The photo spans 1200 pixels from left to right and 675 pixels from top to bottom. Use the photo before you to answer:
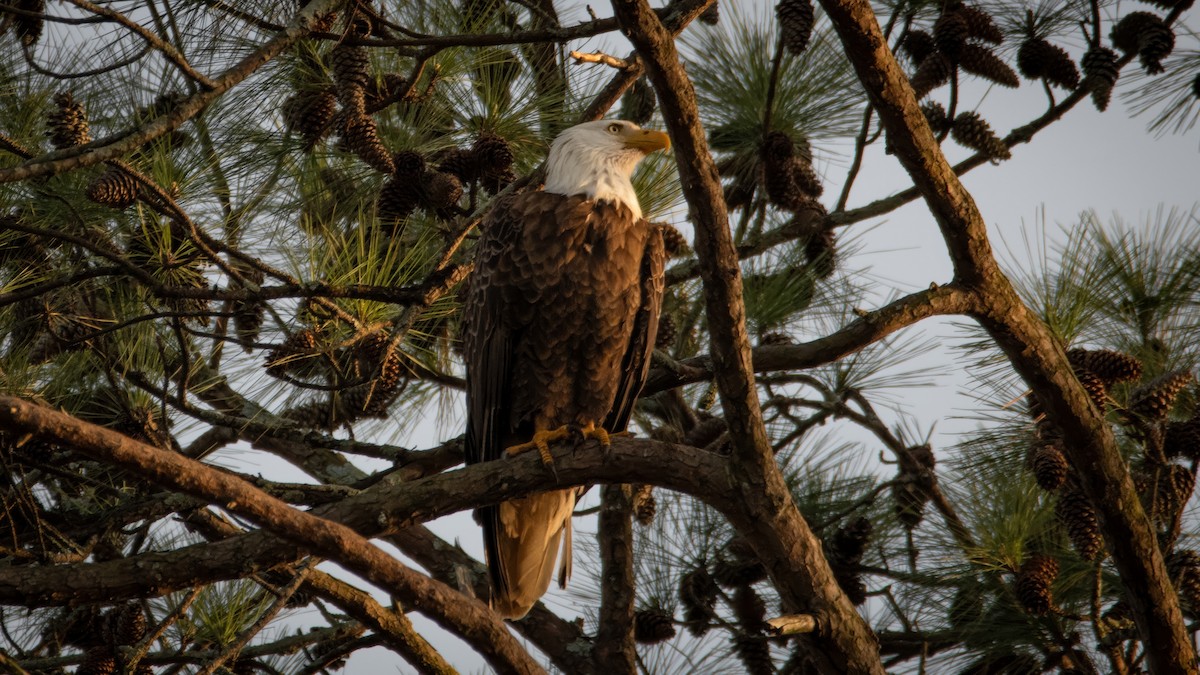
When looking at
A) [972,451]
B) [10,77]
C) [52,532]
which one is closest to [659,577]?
[972,451]

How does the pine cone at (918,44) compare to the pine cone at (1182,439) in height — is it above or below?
above

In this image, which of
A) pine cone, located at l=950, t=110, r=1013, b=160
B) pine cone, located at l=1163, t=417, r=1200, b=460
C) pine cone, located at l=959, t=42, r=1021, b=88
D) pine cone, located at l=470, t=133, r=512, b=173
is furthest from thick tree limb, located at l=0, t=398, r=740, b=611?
pine cone, located at l=959, t=42, r=1021, b=88

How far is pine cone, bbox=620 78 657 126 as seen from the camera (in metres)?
4.75

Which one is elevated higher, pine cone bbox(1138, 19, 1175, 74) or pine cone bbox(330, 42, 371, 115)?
pine cone bbox(1138, 19, 1175, 74)

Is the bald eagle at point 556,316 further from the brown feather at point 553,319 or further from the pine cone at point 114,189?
the pine cone at point 114,189

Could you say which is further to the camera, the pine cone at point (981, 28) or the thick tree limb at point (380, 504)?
the pine cone at point (981, 28)

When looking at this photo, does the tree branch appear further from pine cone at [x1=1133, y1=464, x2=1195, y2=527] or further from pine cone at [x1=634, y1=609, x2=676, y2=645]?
pine cone at [x1=634, y1=609, x2=676, y2=645]

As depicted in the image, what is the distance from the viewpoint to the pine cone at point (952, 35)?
3520mm

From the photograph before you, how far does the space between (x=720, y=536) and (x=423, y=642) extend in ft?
5.60

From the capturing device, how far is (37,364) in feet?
Answer: 10.5

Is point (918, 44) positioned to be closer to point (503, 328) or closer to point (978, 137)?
point (978, 137)

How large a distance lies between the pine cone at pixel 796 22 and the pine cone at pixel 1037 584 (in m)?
1.72

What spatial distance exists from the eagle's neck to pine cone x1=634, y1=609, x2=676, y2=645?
59.1 inches

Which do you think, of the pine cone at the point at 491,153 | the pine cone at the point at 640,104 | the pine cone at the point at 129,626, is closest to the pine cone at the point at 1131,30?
the pine cone at the point at 640,104
